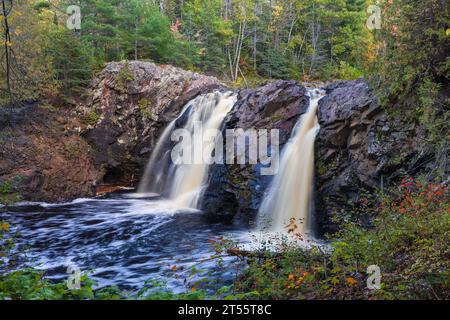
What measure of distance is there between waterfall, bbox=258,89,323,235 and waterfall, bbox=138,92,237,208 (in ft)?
10.3

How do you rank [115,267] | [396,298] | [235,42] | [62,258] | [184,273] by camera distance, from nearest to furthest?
1. [396,298]
2. [184,273]
3. [115,267]
4. [62,258]
5. [235,42]

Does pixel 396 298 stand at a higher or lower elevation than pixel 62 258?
higher

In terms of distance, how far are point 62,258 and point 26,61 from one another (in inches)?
332

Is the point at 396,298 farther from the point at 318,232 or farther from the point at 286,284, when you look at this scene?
Result: the point at 318,232

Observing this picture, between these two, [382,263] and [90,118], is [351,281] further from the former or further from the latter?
[90,118]

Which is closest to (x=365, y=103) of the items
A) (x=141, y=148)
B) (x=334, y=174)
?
(x=334, y=174)

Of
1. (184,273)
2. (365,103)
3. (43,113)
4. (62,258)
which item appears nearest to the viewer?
(184,273)

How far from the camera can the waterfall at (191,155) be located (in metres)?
13.2

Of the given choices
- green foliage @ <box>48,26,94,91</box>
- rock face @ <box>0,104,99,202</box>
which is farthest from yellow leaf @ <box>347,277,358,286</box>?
green foliage @ <box>48,26,94,91</box>

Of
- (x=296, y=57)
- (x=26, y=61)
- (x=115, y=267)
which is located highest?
(x=296, y=57)

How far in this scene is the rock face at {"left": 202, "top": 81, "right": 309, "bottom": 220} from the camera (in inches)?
424

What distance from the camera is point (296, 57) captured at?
2822cm

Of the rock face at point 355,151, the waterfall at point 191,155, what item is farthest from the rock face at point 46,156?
the rock face at point 355,151

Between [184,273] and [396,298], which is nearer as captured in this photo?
[396,298]
